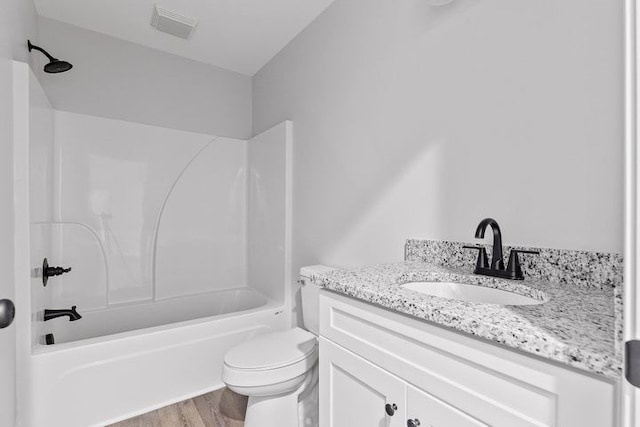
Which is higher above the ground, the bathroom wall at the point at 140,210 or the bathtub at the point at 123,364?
the bathroom wall at the point at 140,210

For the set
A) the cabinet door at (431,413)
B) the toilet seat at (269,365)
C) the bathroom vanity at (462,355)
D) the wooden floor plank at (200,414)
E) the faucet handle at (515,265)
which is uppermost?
→ the faucet handle at (515,265)

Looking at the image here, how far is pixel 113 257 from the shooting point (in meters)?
2.47

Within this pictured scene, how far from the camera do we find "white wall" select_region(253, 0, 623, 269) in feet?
3.15

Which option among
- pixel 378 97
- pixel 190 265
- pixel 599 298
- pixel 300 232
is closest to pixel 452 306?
pixel 599 298

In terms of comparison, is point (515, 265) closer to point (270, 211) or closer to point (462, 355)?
point (462, 355)

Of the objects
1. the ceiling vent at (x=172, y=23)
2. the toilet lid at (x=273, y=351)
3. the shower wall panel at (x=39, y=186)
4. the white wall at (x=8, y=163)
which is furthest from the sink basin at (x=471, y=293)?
the ceiling vent at (x=172, y=23)

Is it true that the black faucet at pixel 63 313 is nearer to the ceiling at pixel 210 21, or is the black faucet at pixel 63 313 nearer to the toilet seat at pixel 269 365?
the toilet seat at pixel 269 365

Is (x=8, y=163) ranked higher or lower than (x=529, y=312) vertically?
higher

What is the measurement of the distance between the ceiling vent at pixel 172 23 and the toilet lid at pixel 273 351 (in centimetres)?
222

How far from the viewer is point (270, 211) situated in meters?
2.62

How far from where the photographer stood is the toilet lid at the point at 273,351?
1476mm

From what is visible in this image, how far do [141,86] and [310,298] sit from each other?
2230 mm

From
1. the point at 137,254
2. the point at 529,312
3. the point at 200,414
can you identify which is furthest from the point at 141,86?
the point at 529,312

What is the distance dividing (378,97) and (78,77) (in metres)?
2.27
